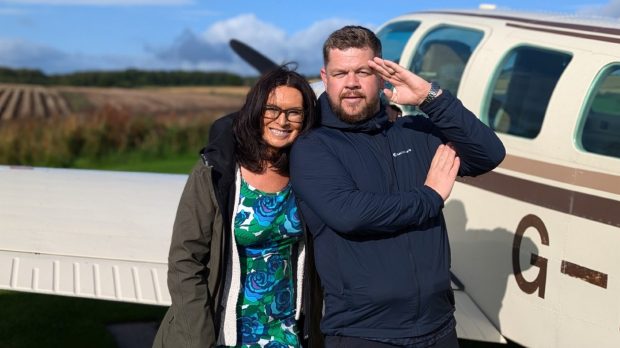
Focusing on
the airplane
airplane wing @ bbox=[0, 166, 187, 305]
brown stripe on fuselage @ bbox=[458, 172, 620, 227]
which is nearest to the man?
brown stripe on fuselage @ bbox=[458, 172, 620, 227]

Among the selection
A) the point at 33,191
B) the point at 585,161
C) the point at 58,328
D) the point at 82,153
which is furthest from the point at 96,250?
the point at 82,153

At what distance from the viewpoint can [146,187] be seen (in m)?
5.80

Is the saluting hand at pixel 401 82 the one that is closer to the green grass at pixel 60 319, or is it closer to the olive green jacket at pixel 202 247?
the olive green jacket at pixel 202 247

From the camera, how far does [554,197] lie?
12.0 ft

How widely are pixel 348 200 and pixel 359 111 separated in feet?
1.15

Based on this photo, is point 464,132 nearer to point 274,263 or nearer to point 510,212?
point 274,263

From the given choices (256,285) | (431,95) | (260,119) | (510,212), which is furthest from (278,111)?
(510,212)

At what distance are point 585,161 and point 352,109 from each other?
5.26 feet

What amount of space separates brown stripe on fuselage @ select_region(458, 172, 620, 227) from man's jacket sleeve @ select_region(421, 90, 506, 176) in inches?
38.7

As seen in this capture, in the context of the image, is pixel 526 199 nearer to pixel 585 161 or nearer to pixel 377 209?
pixel 585 161

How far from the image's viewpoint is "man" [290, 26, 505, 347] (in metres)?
2.42

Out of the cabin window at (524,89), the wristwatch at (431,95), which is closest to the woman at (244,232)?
the wristwatch at (431,95)

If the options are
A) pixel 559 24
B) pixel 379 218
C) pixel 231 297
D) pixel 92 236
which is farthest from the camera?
pixel 92 236

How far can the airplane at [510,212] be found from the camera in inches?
136
